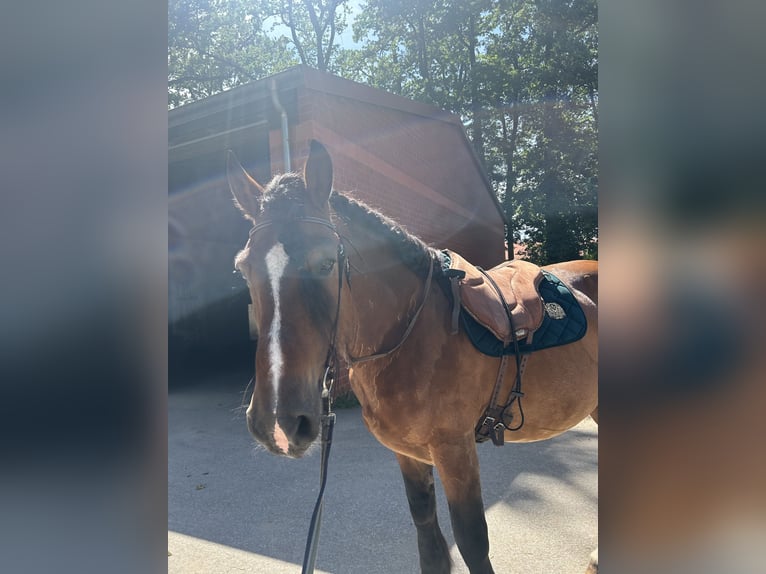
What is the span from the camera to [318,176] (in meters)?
1.66

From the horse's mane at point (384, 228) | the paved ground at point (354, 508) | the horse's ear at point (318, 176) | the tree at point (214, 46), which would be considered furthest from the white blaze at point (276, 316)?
the tree at point (214, 46)

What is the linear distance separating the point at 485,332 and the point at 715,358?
1.70 m

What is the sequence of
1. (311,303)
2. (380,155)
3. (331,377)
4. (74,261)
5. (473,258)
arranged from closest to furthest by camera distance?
(74,261) < (311,303) < (331,377) < (380,155) < (473,258)

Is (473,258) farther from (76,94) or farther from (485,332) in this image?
(76,94)

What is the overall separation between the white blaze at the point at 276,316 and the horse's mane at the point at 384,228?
0.45 meters

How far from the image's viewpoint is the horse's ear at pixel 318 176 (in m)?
1.64

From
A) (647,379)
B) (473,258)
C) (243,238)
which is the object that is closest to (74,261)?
(647,379)

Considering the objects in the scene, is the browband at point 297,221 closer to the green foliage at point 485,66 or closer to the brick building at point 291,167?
the brick building at point 291,167

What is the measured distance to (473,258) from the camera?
43.0ft

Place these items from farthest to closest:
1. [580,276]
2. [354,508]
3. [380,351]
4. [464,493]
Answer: [354,508], [580,276], [464,493], [380,351]

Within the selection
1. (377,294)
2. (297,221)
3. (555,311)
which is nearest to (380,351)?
(377,294)

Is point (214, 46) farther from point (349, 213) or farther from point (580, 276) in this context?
point (349, 213)

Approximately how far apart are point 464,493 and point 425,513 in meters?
0.40

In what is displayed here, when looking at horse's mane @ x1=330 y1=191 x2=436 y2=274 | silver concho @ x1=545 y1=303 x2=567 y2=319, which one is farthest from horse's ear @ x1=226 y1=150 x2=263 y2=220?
silver concho @ x1=545 y1=303 x2=567 y2=319
